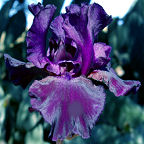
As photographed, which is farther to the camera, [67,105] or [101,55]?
[101,55]

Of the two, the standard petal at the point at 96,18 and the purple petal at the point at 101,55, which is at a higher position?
the standard petal at the point at 96,18

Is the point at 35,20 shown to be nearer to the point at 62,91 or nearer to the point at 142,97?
the point at 62,91

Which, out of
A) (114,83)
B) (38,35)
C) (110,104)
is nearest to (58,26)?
(38,35)

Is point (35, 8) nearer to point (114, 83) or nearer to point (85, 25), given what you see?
point (85, 25)

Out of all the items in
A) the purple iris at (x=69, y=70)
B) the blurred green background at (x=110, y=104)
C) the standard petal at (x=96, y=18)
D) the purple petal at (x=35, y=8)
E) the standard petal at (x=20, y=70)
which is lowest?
the blurred green background at (x=110, y=104)

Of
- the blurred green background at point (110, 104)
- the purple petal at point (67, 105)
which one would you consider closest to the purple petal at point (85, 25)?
the purple petal at point (67, 105)

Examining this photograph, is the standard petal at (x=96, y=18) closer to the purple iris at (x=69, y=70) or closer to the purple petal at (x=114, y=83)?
the purple iris at (x=69, y=70)

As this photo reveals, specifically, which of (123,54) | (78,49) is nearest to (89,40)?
(78,49)
